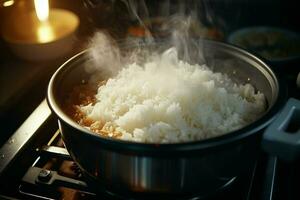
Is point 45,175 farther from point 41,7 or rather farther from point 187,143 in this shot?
point 41,7

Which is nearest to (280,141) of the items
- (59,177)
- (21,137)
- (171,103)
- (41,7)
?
(171,103)

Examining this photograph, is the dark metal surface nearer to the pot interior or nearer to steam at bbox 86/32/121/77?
the pot interior

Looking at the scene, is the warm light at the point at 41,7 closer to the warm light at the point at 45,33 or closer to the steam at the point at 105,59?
the warm light at the point at 45,33

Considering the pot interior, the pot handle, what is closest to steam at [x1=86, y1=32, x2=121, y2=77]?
the pot interior

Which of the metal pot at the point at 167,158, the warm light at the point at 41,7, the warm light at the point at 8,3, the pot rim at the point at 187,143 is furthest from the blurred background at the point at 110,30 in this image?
the pot rim at the point at 187,143

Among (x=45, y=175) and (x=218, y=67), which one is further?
(x=218, y=67)

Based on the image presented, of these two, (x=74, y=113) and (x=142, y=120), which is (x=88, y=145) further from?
(x=74, y=113)
